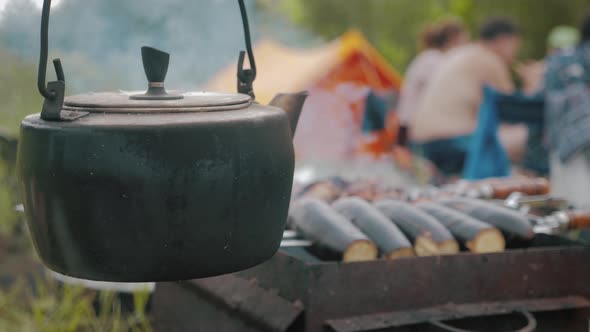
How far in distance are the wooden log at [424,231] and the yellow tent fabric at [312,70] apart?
5.74 m

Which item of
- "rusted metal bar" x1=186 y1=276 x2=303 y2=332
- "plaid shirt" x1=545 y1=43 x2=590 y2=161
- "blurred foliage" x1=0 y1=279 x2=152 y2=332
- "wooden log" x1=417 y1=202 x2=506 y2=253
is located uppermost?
"plaid shirt" x1=545 y1=43 x2=590 y2=161

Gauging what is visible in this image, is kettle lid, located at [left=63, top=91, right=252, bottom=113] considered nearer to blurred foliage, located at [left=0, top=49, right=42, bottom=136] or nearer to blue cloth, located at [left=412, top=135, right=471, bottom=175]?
blurred foliage, located at [left=0, top=49, right=42, bottom=136]

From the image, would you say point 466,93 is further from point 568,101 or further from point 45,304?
point 45,304

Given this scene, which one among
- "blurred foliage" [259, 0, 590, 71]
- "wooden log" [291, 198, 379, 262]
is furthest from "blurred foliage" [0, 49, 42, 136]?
"blurred foliage" [259, 0, 590, 71]

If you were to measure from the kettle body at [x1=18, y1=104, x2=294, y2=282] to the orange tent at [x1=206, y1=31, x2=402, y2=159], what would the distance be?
692 cm

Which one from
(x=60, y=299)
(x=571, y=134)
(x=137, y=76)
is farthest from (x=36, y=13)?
(x=571, y=134)

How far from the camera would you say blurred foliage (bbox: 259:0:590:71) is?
15309 millimetres

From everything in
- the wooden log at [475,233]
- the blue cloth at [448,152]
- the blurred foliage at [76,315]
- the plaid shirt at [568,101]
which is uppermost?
the plaid shirt at [568,101]

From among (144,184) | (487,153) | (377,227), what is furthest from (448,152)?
(144,184)

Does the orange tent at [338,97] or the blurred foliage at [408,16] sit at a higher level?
the blurred foliage at [408,16]

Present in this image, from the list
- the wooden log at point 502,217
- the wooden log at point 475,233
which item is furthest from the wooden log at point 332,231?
the wooden log at point 502,217

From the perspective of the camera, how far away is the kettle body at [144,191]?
130 cm

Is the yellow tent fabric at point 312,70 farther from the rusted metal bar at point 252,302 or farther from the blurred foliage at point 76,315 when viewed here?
the rusted metal bar at point 252,302

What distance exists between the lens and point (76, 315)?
3.57m
